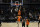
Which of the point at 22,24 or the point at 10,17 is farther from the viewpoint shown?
the point at 10,17

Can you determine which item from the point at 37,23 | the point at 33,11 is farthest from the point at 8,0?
the point at 37,23

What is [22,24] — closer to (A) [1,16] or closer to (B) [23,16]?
(B) [23,16]

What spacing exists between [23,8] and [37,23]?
119cm

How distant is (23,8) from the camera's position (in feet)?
18.4

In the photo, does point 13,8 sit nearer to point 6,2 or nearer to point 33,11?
point 6,2

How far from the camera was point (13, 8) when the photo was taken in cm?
564

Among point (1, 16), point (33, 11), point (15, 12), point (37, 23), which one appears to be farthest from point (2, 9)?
point (37, 23)

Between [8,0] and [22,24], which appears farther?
[8,0]

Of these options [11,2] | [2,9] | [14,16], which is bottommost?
[14,16]

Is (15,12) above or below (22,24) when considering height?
above

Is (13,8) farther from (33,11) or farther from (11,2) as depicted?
(33,11)

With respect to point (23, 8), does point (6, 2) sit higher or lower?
higher

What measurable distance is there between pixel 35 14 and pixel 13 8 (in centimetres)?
136

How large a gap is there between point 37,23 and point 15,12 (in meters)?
1.42
